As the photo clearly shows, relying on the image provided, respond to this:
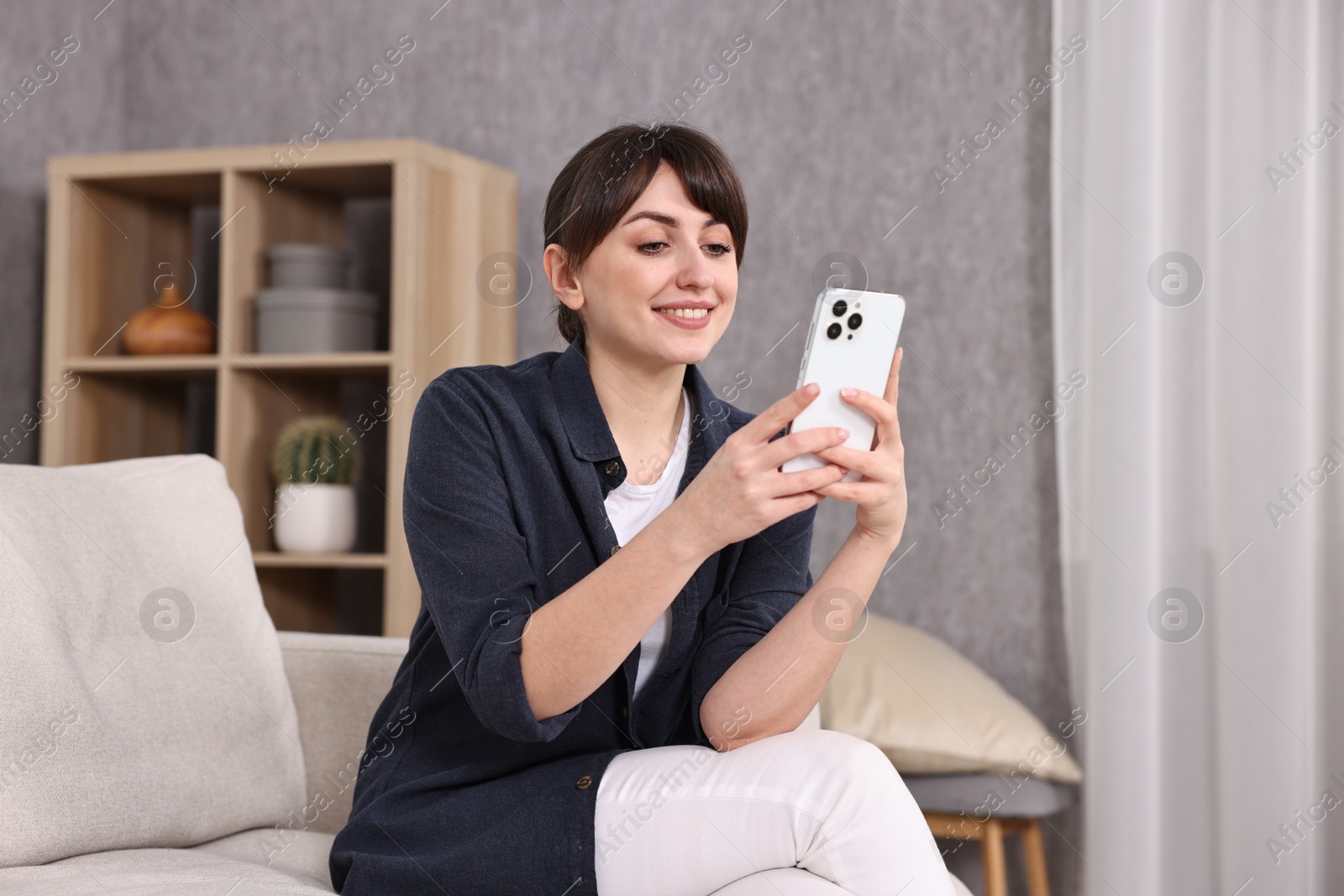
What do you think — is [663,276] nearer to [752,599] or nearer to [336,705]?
[752,599]

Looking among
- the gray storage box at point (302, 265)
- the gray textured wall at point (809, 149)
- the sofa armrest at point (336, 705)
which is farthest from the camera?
the gray storage box at point (302, 265)

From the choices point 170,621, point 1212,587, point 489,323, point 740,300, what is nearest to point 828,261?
point 740,300

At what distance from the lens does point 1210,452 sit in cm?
199

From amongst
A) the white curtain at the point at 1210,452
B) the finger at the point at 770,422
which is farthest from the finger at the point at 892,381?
the white curtain at the point at 1210,452

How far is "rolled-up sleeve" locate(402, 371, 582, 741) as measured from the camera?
920 mm

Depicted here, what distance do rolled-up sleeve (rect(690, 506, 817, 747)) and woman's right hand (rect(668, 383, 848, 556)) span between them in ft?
Answer: 0.79

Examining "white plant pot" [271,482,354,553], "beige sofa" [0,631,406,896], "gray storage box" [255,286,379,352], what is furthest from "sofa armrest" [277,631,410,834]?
"gray storage box" [255,286,379,352]

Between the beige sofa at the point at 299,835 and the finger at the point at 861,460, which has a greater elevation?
the finger at the point at 861,460

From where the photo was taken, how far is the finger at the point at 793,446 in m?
0.86

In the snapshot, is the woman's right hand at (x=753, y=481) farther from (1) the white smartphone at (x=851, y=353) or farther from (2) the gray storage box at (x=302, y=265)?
(2) the gray storage box at (x=302, y=265)

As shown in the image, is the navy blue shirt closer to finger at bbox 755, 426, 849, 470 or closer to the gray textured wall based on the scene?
finger at bbox 755, 426, 849, 470

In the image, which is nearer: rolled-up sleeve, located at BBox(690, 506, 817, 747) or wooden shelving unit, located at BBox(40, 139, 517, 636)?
rolled-up sleeve, located at BBox(690, 506, 817, 747)

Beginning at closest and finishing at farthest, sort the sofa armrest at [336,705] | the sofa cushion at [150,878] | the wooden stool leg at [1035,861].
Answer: the sofa cushion at [150,878] < the sofa armrest at [336,705] < the wooden stool leg at [1035,861]

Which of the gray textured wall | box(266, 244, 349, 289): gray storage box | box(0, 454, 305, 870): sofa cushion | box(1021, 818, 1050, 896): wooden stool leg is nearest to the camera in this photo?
box(0, 454, 305, 870): sofa cushion
